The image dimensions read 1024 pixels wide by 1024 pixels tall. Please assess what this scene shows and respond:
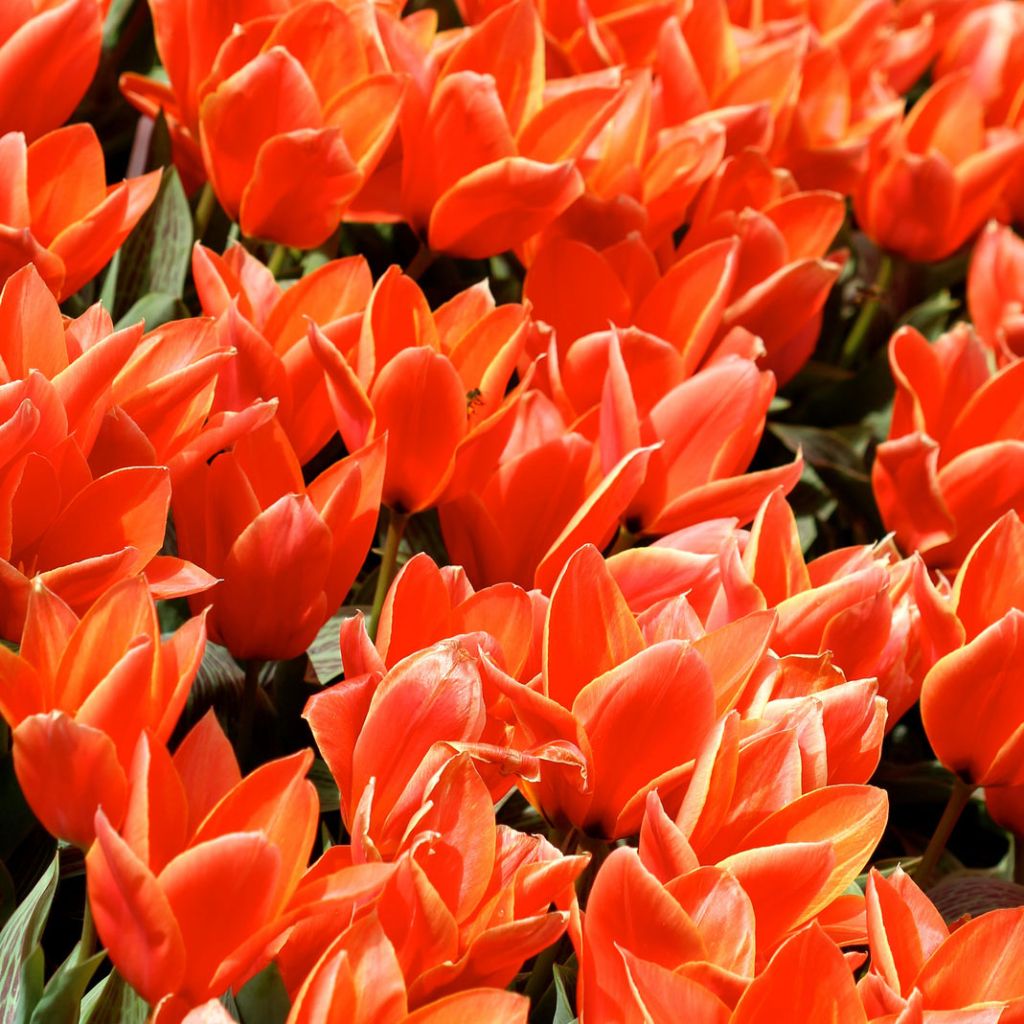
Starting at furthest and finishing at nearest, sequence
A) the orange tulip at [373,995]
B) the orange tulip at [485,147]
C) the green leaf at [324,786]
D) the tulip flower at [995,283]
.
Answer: the tulip flower at [995,283]
the orange tulip at [485,147]
the green leaf at [324,786]
the orange tulip at [373,995]

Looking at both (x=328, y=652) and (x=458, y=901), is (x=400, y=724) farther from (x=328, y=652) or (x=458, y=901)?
(x=328, y=652)

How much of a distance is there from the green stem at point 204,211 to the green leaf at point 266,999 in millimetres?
472

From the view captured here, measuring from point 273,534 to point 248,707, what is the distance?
4.0 inches

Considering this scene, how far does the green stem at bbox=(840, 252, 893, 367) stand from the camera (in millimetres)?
1018

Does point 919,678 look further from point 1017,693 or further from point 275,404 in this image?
point 275,404

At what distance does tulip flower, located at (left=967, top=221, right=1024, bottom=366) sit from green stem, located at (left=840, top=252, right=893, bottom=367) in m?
0.08

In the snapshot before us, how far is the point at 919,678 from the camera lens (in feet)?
1.94

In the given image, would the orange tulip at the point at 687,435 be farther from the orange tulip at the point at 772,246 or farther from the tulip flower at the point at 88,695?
the tulip flower at the point at 88,695

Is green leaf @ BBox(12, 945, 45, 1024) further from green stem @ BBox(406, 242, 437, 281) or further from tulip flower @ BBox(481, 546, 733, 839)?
green stem @ BBox(406, 242, 437, 281)

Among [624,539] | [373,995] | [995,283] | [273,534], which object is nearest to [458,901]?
[373,995]

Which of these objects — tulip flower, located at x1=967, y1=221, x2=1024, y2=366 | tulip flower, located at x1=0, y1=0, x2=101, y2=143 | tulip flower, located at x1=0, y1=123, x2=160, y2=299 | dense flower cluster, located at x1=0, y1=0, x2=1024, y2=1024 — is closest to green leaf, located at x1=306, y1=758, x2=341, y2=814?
dense flower cluster, located at x1=0, y1=0, x2=1024, y2=1024

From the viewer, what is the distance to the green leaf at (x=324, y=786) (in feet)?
1.88

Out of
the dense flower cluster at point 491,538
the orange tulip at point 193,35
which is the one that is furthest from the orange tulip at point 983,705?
the orange tulip at point 193,35

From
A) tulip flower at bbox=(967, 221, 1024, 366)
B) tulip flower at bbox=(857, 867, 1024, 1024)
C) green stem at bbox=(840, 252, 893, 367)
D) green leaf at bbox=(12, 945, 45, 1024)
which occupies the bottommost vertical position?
green stem at bbox=(840, 252, 893, 367)
